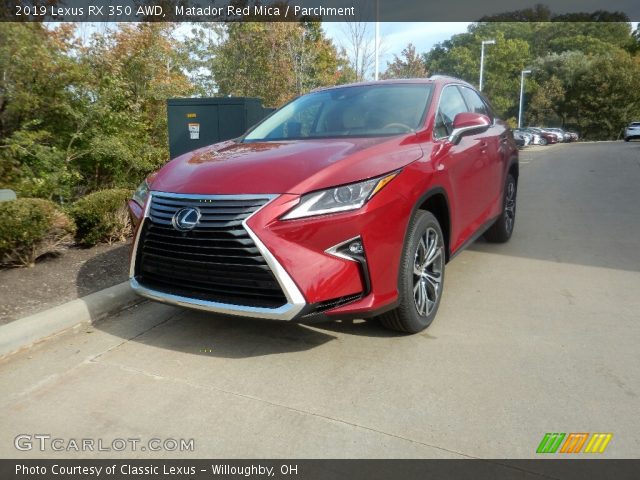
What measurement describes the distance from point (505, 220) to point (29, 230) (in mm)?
4920

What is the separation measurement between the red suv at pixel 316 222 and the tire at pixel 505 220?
198 centimetres

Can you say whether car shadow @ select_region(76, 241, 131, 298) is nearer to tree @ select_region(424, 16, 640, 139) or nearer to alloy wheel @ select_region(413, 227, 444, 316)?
alloy wheel @ select_region(413, 227, 444, 316)

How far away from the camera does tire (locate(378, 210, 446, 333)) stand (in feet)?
10.5

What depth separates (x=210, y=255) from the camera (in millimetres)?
2977

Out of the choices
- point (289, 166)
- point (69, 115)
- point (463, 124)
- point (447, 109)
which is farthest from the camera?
point (69, 115)

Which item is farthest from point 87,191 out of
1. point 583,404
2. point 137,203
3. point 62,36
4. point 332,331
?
point 583,404

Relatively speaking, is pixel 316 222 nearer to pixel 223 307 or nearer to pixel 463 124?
pixel 223 307

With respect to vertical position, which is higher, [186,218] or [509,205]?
[186,218]

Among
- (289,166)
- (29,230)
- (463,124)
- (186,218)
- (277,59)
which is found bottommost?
(29,230)

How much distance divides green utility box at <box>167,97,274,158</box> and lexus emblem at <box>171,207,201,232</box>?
13.4ft

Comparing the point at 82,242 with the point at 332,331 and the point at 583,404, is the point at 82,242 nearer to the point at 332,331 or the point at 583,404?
the point at 332,331

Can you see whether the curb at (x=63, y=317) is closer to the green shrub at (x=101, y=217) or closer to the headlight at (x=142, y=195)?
the headlight at (x=142, y=195)

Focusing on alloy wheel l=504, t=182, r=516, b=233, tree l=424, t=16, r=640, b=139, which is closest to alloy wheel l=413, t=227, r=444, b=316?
alloy wheel l=504, t=182, r=516, b=233

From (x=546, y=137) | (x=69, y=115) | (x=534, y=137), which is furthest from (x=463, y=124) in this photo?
(x=546, y=137)
